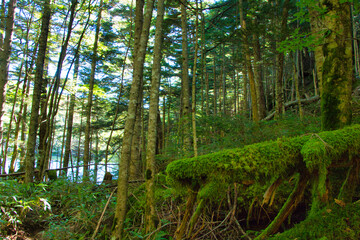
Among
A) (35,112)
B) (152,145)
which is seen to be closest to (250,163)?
(152,145)

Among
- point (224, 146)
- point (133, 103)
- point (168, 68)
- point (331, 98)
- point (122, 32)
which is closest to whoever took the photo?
point (331, 98)

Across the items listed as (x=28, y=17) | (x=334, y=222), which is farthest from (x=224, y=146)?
(x=28, y=17)

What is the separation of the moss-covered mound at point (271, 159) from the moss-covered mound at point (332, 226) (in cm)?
48

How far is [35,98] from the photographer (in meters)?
7.64

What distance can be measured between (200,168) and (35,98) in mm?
7788

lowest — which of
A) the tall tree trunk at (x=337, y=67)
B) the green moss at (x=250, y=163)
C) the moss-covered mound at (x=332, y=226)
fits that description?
the moss-covered mound at (x=332, y=226)

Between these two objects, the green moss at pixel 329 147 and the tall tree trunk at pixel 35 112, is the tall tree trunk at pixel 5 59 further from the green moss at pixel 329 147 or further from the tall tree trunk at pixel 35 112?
the green moss at pixel 329 147

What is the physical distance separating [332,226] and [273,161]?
0.80 meters

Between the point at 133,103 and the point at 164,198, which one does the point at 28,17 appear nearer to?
the point at 133,103

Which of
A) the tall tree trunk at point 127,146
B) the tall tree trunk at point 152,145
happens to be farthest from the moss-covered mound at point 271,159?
the tall tree trunk at point 127,146

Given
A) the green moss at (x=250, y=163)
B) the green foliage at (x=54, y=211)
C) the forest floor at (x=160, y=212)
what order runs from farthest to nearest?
the green foliage at (x=54, y=211) → the forest floor at (x=160, y=212) → the green moss at (x=250, y=163)

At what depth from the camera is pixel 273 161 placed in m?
2.00

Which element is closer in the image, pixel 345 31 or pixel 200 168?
pixel 200 168

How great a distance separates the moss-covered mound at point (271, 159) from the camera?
1949 millimetres
